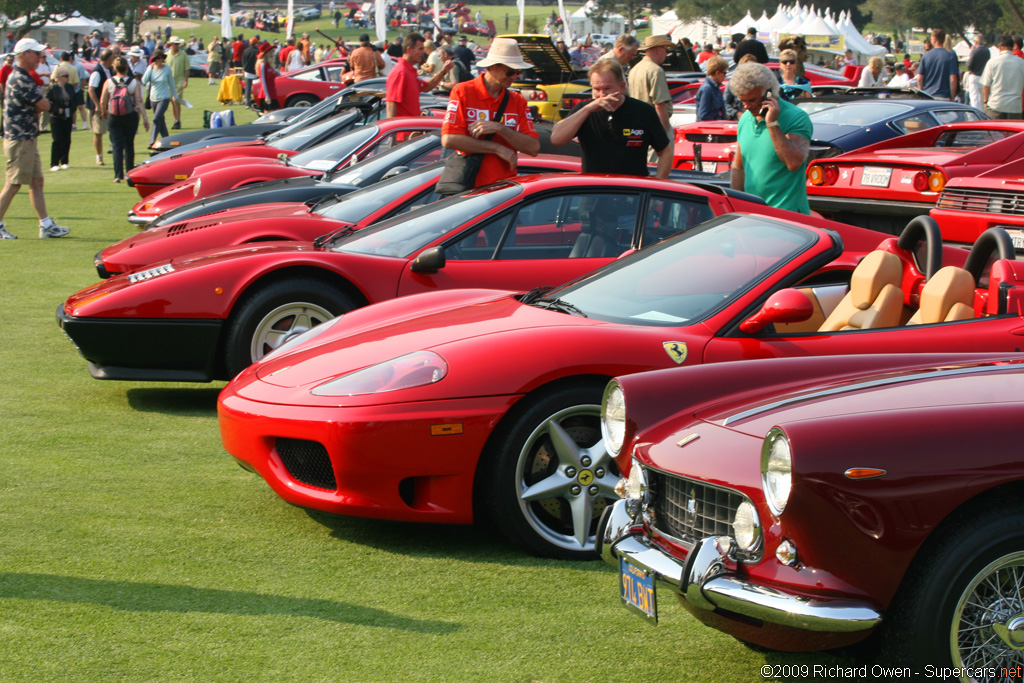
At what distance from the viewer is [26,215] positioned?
43.4 ft

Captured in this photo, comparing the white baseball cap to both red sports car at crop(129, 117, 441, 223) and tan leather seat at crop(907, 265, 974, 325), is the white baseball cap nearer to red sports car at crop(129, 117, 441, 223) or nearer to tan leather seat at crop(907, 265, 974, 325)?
red sports car at crop(129, 117, 441, 223)

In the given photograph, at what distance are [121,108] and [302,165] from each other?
6250 mm

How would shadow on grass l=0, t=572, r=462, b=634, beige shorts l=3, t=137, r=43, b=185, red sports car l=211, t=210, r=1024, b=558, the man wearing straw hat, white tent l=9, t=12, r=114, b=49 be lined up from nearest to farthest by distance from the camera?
shadow on grass l=0, t=572, r=462, b=634 → red sports car l=211, t=210, r=1024, b=558 → the man wearing straw hat → beige shorts l=3, t=137, r=43, b=185 → white tent l=9, t=12, r=114, b=49

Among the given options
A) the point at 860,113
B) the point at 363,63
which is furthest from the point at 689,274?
the point at 363,63

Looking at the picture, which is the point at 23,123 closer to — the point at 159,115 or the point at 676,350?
the point at 159,115

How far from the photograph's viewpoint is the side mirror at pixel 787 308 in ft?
12.3

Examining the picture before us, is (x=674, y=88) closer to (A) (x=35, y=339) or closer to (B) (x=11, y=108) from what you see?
(B) (x=11, y=108)

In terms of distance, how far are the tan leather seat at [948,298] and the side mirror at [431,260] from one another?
2310 mm

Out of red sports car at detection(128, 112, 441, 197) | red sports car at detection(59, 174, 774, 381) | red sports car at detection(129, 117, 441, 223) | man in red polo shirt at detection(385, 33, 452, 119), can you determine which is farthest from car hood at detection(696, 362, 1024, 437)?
red sports car at detection(128, 112, 441, 197)

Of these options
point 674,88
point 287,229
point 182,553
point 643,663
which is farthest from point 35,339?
point 674,88

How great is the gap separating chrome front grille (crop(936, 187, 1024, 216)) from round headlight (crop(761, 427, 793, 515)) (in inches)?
235

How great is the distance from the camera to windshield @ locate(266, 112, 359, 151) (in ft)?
38.5

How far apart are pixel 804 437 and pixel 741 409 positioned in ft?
1.80

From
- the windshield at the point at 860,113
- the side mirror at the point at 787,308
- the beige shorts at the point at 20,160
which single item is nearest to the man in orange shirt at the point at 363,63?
the beige shorts at the point at 20,160
